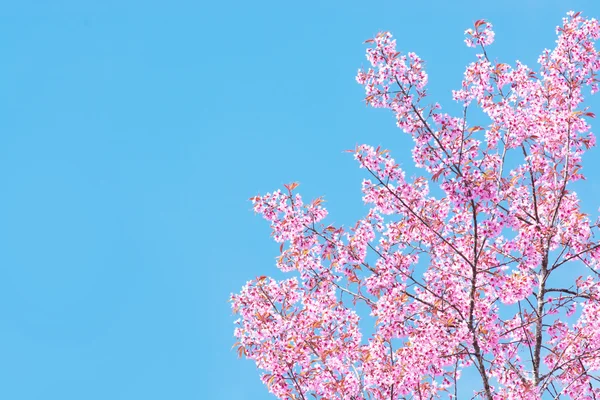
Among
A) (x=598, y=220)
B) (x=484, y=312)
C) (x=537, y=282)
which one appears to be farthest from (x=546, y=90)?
(x=484, y=312)

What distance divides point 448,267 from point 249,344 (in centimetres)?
276

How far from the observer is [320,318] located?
28.0 ft

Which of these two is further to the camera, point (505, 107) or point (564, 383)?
point (564, 383)

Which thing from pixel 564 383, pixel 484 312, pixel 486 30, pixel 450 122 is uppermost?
pixel 486 30

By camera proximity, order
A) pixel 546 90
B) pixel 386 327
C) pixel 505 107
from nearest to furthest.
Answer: pixel 386 327, pixel 505 107, pixel 546 90

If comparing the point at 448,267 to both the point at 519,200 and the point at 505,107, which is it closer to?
the point at 519,200

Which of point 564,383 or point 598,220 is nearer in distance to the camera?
point 598,220

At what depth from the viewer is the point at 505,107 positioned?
8.40 meters

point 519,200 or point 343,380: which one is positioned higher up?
point 519,200

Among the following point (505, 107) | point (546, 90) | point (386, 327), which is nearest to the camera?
point (386, 327)

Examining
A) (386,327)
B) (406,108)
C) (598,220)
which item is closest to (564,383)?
(598,220)

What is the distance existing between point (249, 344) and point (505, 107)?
173 inches

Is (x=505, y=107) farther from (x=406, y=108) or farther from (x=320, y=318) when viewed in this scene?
(x=320, y=318)

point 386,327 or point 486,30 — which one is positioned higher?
point 486,30
